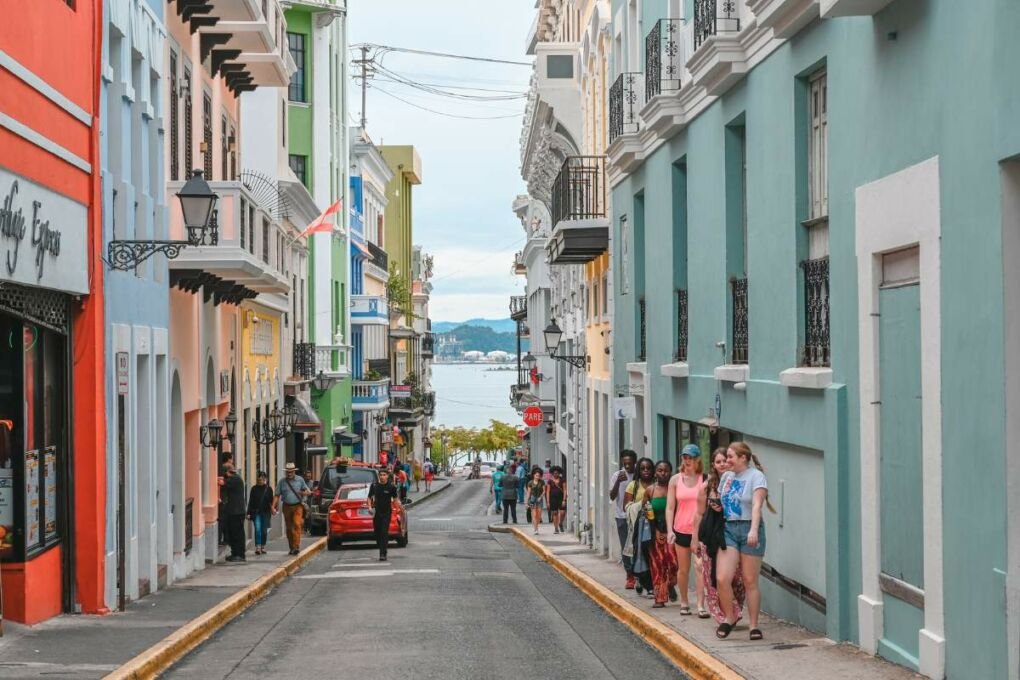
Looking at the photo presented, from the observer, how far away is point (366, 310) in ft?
209

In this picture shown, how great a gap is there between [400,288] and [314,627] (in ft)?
212

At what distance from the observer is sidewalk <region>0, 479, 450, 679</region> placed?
12062mm

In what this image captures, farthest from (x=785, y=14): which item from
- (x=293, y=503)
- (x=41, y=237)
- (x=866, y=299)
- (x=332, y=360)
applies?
(x=332, y=360)

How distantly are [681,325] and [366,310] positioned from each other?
144ft

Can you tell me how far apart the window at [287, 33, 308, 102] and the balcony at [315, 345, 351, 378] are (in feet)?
26.5

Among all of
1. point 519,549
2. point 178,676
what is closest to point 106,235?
point 178,676

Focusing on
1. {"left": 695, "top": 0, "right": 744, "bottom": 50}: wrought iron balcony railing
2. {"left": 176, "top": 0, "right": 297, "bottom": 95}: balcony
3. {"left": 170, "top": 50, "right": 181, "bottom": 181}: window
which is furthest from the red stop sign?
{"left": 695, "top": 0, "right": 744, "bottom": 50}: wrought iron balcony railing

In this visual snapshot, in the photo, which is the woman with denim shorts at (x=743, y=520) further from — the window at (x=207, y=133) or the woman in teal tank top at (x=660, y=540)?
the window at (x=207, y=133)

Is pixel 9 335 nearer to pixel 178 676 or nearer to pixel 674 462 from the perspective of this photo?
pixel 178 676

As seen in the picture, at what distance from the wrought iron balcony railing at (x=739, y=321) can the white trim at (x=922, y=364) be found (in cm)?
457

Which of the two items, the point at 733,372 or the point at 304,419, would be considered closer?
the point at 733,372

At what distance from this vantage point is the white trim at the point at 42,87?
12.9 metres

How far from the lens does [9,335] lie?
1412 cm

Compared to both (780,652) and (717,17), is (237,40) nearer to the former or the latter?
(717,17)
